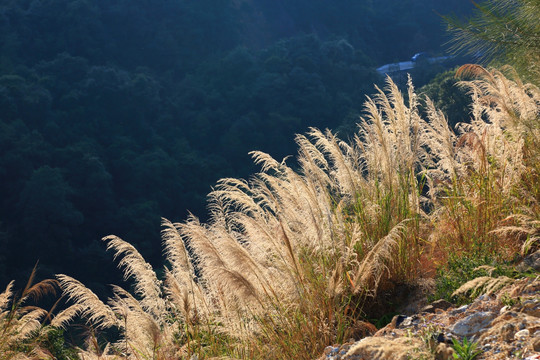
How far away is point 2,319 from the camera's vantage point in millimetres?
3928

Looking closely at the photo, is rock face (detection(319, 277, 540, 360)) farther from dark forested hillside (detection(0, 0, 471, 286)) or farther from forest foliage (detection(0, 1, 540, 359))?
dark forested hillside (detection(0, 0, 471, 286))

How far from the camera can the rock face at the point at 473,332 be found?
212 cm

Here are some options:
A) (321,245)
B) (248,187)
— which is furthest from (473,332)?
(248,187)

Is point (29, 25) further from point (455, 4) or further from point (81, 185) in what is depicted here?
point (455, 4)

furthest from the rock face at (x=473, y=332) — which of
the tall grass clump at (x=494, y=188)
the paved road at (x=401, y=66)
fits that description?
the paved road at (x=401, y=66)

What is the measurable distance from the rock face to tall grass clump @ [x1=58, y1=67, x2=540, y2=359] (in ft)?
0.90

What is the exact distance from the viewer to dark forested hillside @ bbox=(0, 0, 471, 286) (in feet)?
79.6

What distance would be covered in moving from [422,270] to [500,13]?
249cm

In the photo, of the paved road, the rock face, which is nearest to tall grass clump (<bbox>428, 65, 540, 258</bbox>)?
the rock face

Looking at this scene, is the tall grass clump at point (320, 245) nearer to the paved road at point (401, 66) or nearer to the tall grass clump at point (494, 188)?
the tall grass clump at point (494, 188)

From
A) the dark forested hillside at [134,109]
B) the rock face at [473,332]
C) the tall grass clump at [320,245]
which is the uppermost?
the dark forested hillside at [134,109]

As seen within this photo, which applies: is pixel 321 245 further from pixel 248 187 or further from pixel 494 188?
pixel 494 188

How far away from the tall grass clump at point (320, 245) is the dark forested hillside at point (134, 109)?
20406 millimetres

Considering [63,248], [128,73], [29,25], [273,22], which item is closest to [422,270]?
[63,248]
